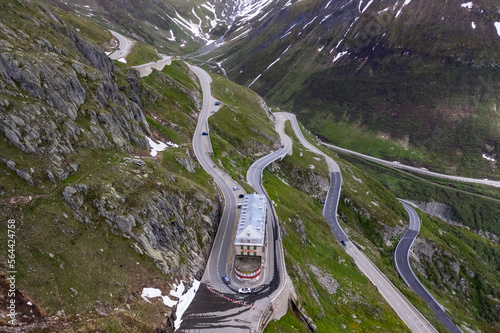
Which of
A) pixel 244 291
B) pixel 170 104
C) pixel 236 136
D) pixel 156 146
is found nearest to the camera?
pixel 244 291

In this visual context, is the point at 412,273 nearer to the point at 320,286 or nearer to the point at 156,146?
the point at 320,286

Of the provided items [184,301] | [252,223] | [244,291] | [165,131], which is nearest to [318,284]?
[252,223]

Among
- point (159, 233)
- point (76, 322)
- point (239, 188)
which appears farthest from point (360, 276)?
point (76, 322)

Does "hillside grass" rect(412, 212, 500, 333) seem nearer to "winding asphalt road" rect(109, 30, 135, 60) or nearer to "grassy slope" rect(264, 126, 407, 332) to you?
"grassy slope" rect(264, 126, 407, 332)

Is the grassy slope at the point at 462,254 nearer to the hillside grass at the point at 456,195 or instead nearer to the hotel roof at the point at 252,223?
the hillside grass at the point at 456,195

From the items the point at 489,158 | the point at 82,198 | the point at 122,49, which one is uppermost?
the point at 489,158

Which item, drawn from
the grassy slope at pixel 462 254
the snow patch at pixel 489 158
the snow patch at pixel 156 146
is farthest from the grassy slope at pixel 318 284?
the snow patch at pixel 489 158

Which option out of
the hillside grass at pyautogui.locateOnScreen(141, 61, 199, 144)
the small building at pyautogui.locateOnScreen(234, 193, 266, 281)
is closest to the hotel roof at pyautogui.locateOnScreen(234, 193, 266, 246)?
the small building at pyautogui.locateOnScreen(234, 193, 266, 281)
